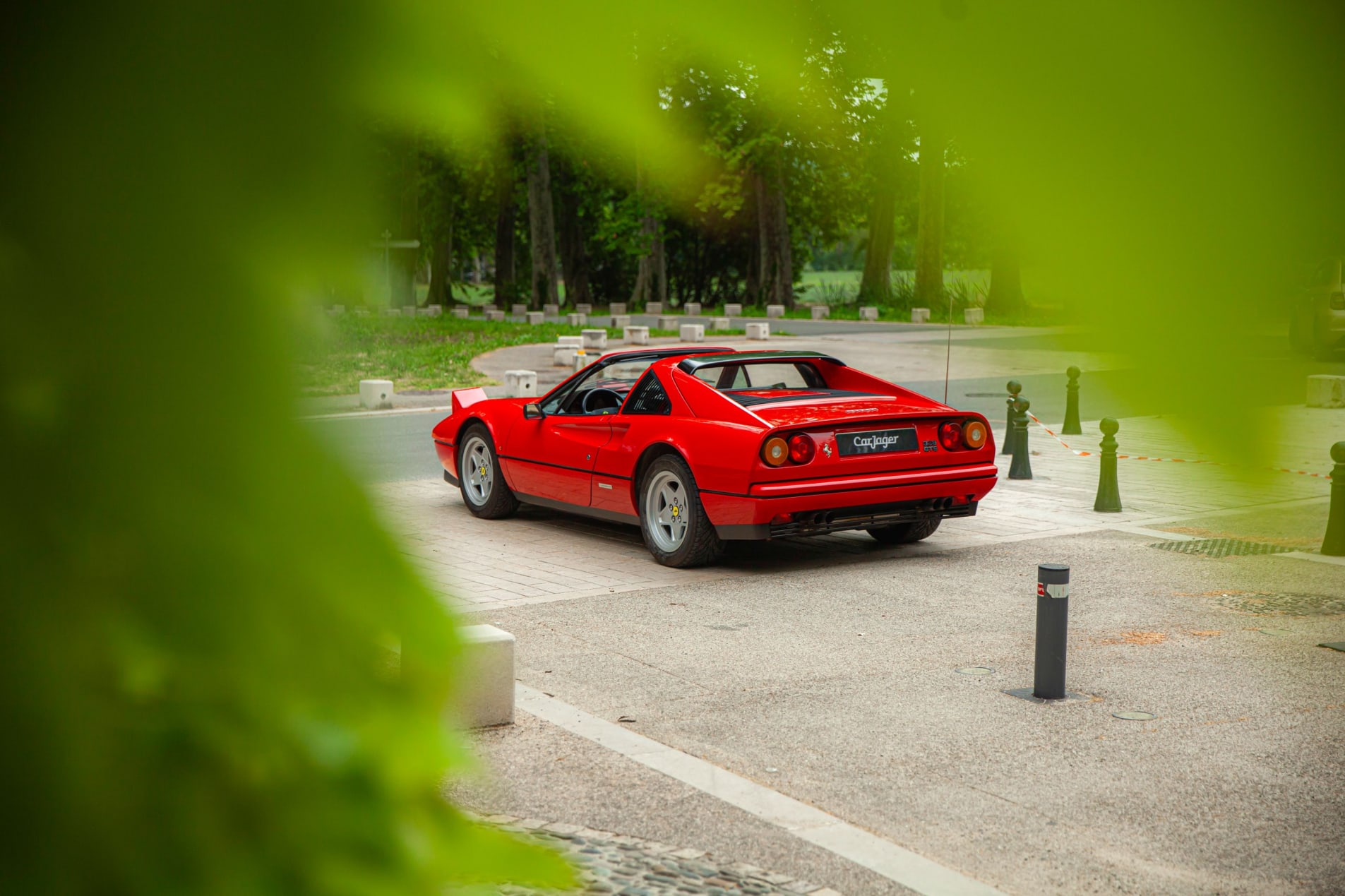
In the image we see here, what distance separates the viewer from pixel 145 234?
1.32 ft

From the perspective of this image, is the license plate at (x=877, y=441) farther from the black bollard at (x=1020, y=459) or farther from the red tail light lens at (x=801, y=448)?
the black bollard at (x=1020, y=459)

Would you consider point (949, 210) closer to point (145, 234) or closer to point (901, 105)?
point (901, 105)

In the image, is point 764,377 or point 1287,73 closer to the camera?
point 1287,73

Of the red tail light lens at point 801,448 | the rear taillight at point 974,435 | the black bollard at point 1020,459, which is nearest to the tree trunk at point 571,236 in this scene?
the red tail light lens at point 801,448

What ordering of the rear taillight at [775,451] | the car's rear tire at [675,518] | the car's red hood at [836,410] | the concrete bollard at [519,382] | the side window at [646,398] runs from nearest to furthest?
the rear taillight at [775,451] < the car's red hood at [836,410] < the car's rear tire at [675,518] < the side window at [646,398] < the concrete bollard at [519,382]

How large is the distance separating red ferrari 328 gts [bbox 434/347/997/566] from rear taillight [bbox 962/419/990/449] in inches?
0.5

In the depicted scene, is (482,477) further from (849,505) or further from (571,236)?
(571,236)

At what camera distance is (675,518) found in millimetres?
8484

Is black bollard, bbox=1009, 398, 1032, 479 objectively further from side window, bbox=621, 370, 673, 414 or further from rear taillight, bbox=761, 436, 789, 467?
rear taillight, bbox=761, 436, 789, 467

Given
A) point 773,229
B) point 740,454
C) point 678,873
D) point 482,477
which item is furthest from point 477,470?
Result: point 773,229

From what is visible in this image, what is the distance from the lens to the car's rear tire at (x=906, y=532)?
30.3 feet

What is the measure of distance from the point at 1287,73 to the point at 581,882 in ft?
1.35

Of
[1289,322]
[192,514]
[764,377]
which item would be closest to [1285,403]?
[1289,322]

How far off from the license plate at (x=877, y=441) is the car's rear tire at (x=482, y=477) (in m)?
3.08
